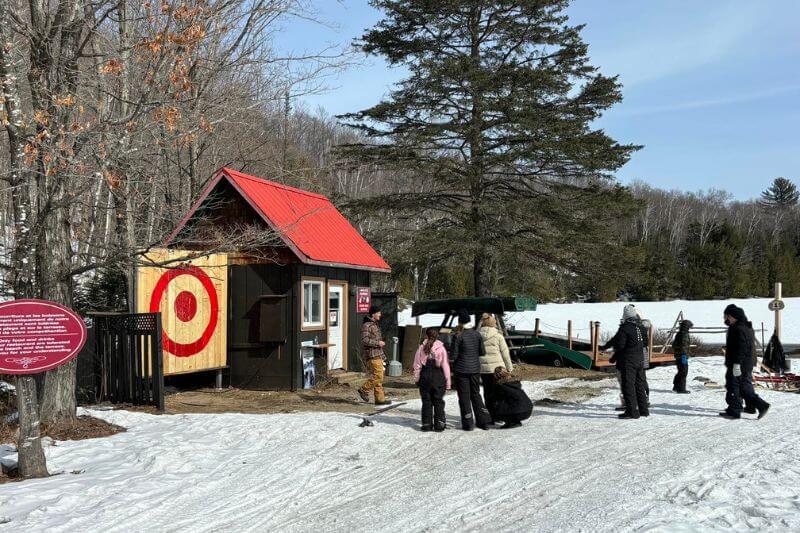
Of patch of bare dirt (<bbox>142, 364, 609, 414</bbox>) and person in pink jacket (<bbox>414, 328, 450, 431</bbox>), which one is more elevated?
person in pink jacket (<bbox>414, 328, 450, 431</bbox>)

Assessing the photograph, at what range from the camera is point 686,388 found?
1547cm

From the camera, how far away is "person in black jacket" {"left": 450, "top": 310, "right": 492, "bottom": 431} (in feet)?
35.7

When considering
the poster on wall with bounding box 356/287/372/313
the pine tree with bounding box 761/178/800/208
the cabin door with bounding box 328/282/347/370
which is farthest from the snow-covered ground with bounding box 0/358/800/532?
the pine tree with bounding box 761/178/800/208

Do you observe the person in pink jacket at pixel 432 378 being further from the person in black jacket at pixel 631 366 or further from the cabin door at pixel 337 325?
the cabin door at pixel 337 325

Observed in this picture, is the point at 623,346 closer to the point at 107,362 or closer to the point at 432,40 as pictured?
the point at 107,362

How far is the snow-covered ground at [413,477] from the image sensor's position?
658 cm

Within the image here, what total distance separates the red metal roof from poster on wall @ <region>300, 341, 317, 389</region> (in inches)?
73.0

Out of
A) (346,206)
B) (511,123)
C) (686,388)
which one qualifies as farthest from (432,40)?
(686,388)

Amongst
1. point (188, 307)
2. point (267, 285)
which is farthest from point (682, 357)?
point (188, 307)

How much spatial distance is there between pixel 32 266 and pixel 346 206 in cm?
1661

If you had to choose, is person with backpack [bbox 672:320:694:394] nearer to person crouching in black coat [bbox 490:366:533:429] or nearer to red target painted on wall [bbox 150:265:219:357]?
person crouching in black coat [bbox 490:366:533:429]

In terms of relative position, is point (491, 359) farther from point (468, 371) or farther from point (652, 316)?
point (652, 316)

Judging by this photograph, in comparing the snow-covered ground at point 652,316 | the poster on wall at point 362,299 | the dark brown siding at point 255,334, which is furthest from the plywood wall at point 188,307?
the snow-covered ground at point 652,316

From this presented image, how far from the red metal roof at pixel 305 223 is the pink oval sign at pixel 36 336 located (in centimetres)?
545
